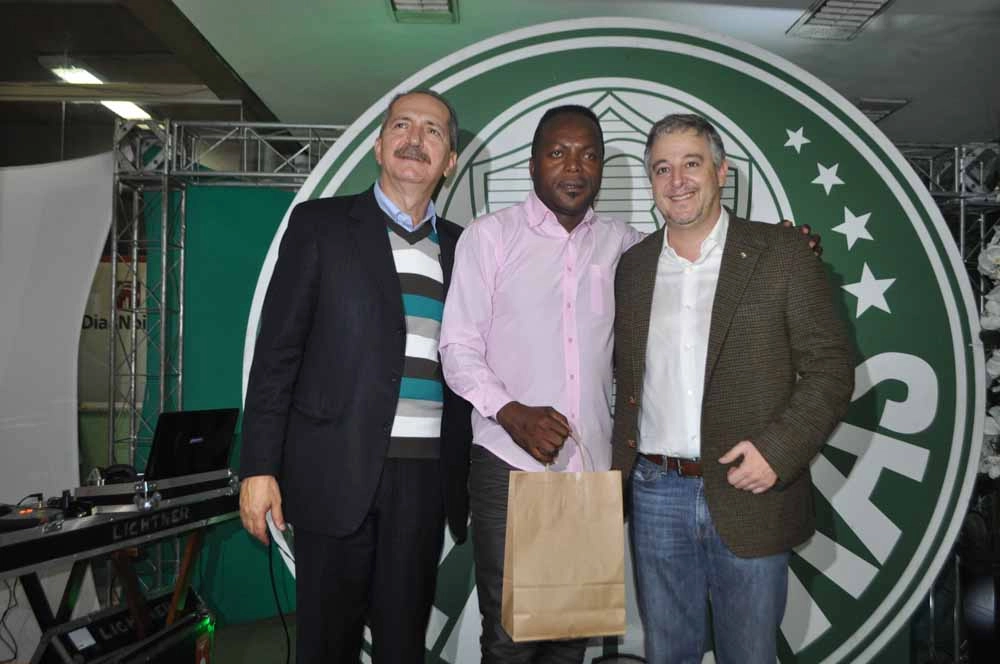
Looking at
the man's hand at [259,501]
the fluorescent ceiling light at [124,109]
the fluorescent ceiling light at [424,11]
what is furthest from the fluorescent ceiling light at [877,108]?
the fluorescent ceiling light at [124,109]

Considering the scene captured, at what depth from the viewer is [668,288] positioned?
1.87 metres

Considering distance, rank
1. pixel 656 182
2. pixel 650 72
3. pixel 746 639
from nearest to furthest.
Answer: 1. pixel 746 639
2. pixel 656 182
3. pixel 650 72

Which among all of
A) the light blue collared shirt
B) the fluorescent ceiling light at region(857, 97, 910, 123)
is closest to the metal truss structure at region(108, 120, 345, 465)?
the light blue collared shirt

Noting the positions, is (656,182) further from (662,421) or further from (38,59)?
(38,59)

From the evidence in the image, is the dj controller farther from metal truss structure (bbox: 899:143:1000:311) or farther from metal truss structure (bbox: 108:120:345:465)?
metal truss structure (bbox: 899:143:1000:311)

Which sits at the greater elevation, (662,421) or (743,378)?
(743,378)

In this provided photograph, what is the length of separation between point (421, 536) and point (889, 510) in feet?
6.68

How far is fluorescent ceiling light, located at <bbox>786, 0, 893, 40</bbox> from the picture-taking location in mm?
4695

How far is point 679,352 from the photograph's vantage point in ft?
5.92

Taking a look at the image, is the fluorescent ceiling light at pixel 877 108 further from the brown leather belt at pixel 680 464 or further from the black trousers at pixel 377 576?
the black trousers at pixel 377 576

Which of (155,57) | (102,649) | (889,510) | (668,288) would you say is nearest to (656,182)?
(668,288)

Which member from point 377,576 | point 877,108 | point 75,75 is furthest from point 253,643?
point 877,108

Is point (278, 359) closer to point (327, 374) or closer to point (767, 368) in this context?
point (327, 374)

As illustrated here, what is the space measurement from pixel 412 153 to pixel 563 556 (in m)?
1.22
